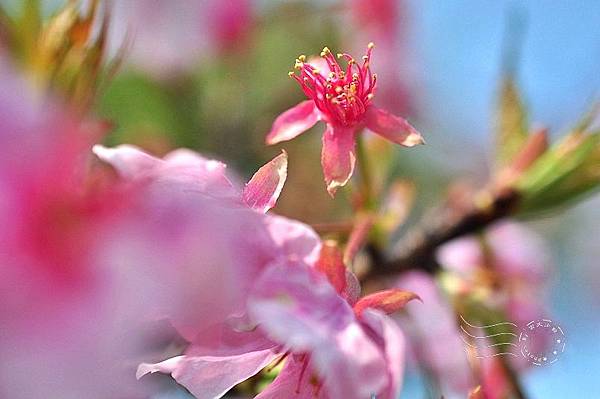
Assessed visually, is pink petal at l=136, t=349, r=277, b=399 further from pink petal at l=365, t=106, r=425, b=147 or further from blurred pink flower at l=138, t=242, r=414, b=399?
pink petal at l=365, t=106, r=425, b=147

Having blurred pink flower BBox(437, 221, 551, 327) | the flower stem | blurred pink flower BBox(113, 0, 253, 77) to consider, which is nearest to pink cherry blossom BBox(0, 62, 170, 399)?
the flower stem

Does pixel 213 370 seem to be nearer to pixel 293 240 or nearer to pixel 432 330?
pixel 293 240

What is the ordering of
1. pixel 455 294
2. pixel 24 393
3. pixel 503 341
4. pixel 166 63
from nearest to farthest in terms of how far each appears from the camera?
pixel 24 393 < pixel 503 341 < pixel 455 294 < pixel 166 63

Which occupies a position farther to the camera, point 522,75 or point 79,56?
point 522,75

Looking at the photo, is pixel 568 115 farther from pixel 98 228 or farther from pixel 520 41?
pixel 98 228

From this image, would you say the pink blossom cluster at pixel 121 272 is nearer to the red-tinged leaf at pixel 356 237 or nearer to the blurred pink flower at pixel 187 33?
the red-tinged leaf at pixel 356 237

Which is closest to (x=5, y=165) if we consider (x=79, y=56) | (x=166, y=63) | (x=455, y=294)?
(x=79, y=56)
